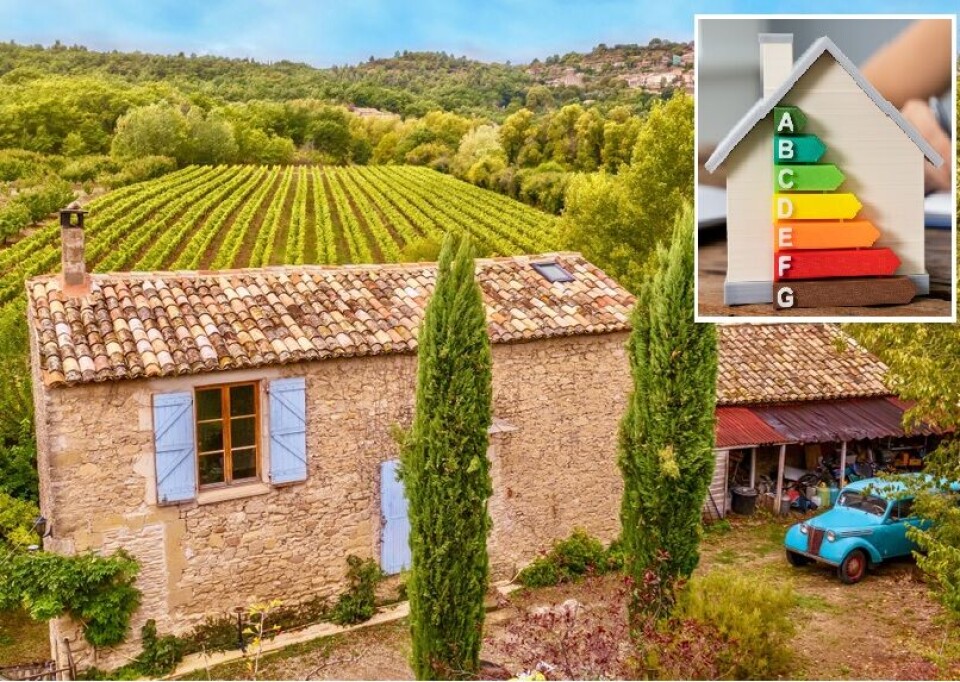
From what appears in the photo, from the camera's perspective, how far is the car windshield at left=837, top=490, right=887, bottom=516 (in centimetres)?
1338

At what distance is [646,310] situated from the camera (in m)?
10.7

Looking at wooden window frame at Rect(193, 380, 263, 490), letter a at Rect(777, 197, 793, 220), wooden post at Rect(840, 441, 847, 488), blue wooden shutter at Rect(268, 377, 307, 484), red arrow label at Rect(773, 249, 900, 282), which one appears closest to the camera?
letter a at Rect(777, 197, 793, 220)

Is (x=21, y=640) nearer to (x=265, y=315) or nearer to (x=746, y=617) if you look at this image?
(x=265, y=315)

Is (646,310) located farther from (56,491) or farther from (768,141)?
(56,491)

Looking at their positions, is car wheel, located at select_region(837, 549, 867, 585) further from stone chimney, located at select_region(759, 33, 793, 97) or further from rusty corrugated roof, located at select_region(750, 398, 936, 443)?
stone chimney, located at select_region(759, 33, 793, 97)

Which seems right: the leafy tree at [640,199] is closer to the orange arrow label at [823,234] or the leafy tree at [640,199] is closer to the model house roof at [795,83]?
the model house roof at [795,83]

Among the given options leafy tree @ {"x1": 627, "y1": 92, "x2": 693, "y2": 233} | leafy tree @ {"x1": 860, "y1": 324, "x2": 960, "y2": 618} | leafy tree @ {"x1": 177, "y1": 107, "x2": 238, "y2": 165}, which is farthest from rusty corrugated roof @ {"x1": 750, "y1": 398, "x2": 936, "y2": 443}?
leafy tree @ {"x1": 177, "y1": 107, "x2": 238, "y2": 165}

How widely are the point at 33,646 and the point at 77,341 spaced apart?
5.27m

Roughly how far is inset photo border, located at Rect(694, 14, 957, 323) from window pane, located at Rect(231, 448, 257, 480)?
730 cm

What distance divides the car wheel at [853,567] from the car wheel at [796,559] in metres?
0.68

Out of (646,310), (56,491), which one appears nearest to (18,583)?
(56,491)

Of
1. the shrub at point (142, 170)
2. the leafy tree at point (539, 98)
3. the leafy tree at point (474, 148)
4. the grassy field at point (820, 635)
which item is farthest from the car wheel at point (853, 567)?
the leafy tree at point (539, 98)

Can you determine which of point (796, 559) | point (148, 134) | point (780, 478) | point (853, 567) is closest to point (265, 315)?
point (796, 559)

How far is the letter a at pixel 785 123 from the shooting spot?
534 cm
